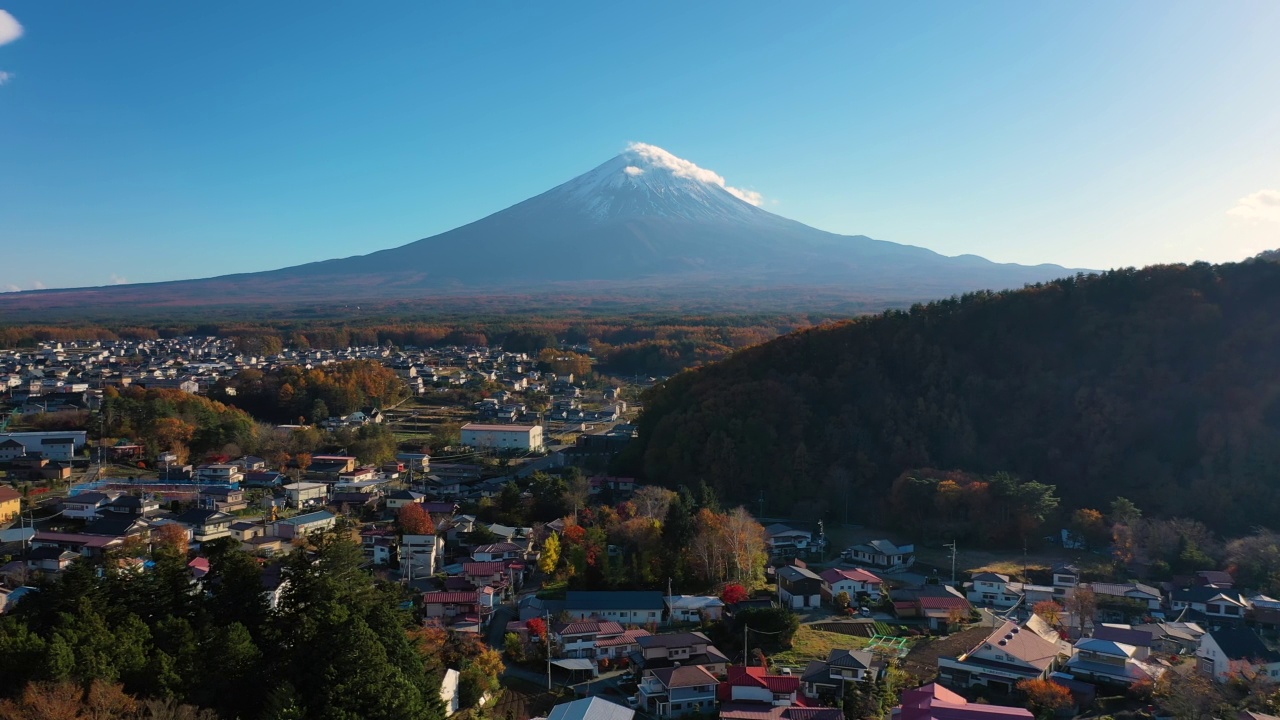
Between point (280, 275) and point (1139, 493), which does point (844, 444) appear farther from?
point (280, 275)

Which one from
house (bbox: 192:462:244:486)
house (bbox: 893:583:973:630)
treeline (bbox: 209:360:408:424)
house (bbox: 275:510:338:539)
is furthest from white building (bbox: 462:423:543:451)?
house (bbox: 893:583:973:630)

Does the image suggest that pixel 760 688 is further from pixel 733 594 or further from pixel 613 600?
pixel 613 600

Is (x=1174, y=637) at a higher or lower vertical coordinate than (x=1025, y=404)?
lower

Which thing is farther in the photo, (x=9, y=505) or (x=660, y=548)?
(x=9, y=505)

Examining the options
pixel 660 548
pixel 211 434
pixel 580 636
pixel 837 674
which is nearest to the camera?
pixel 837 674

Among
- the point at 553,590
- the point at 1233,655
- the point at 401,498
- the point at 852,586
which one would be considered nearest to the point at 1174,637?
the point at 1233,655

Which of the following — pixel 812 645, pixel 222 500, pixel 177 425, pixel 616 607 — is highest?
pixel 177 425

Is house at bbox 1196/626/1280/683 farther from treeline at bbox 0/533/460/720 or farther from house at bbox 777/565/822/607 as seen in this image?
treeline at bbox 0/533/460/720
